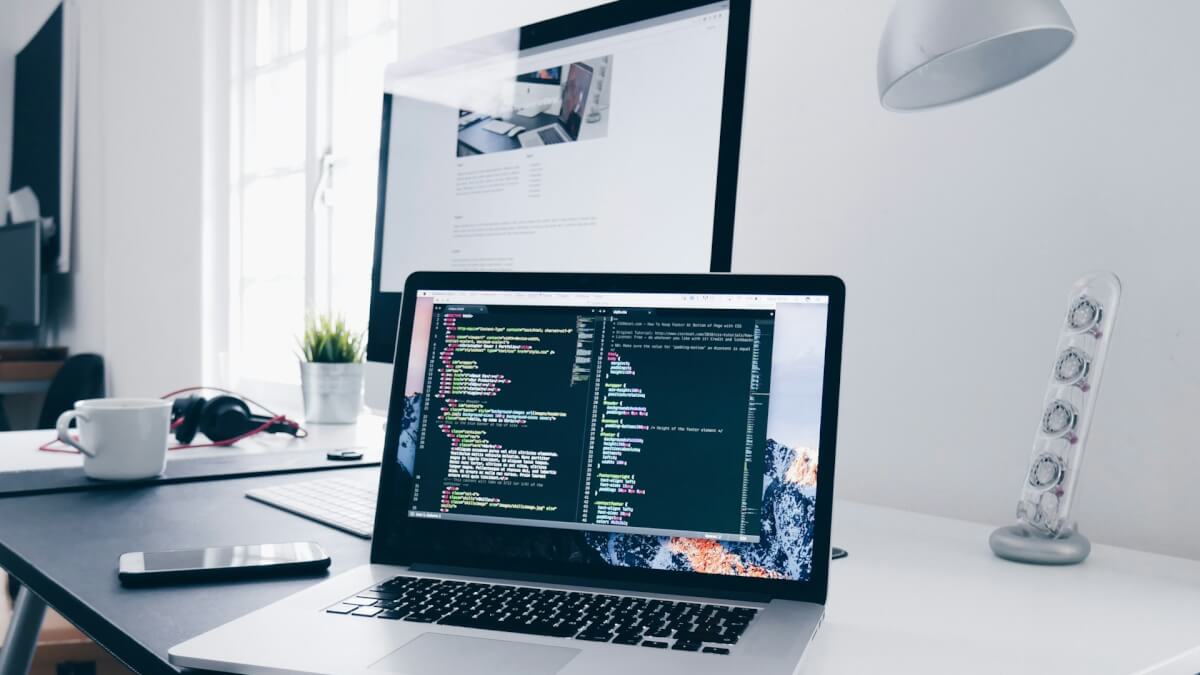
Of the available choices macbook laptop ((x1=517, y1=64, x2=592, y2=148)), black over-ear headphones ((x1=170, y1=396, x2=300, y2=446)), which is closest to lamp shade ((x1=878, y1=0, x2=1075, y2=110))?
macbook laptop ((x1=517, y1=64, x2=592, y2=148))

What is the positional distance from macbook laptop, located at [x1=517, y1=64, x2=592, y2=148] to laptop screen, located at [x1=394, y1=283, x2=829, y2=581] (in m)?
0.29

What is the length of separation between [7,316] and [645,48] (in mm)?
3452

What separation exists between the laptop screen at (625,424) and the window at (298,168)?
59.4 inches

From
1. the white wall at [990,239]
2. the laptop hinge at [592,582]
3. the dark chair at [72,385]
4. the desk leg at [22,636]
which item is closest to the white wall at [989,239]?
the white wall at [990,239]

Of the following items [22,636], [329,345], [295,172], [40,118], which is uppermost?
[40,118]

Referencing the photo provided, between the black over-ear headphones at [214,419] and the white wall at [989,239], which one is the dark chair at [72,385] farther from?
the white wall at [989,239]

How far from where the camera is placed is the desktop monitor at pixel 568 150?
821 millimetres

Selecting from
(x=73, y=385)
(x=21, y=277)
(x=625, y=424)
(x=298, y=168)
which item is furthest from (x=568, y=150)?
(x=21, y=277)

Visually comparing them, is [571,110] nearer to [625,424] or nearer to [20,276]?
[625,424]

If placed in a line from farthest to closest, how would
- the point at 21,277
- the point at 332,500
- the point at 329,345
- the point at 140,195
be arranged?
the point at 21,277 → the point at 140,195 → the point at 329,345 → the point at 332,500

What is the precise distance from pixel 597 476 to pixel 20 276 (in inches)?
136

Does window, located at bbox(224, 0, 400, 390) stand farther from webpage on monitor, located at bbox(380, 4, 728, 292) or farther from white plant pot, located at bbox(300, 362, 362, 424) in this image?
webpage on monitor, located at bbox(380, 4, 728, 292)

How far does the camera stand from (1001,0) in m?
0.60

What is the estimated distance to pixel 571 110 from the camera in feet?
3.03
